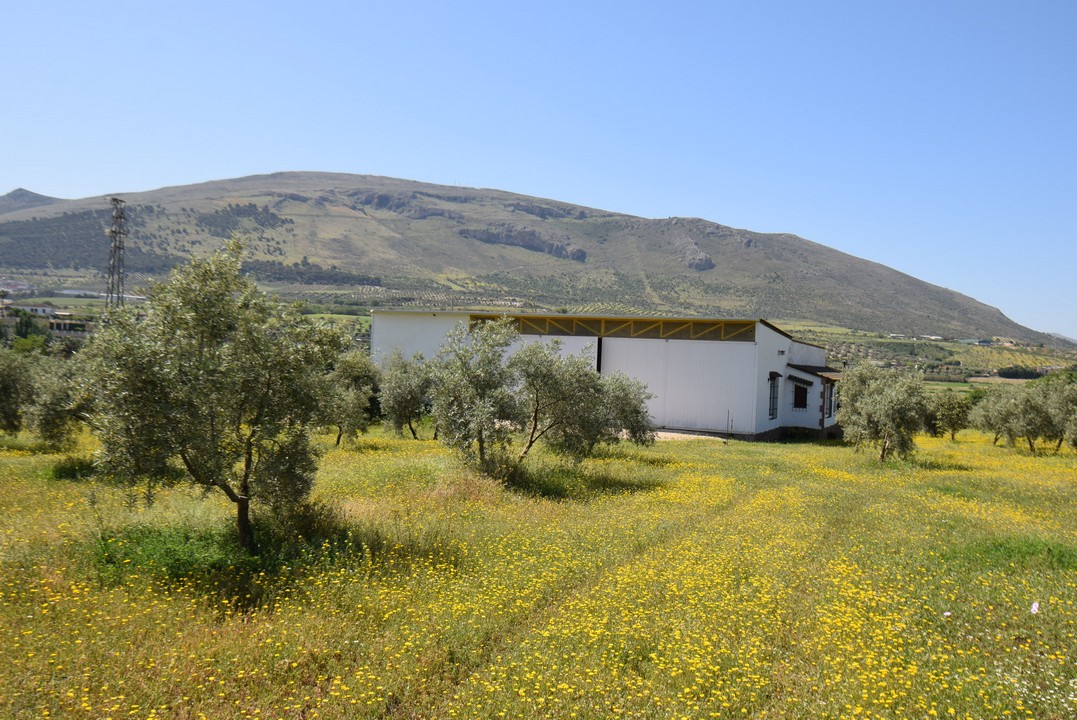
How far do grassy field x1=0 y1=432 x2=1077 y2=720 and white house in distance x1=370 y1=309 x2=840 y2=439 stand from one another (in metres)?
26.0

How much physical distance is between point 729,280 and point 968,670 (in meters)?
171

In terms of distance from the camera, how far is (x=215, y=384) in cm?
1064

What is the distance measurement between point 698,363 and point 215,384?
120 ft

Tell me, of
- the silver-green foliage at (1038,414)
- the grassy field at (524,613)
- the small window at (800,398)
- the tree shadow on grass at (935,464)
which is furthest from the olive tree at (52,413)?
the silver-green foliage at (1038,414)

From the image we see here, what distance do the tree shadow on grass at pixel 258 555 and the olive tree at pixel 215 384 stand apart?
59cm

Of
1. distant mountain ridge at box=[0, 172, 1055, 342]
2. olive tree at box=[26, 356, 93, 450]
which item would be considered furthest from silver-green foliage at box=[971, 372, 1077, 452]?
distant mountain ridge at box=[0, 172, 1055, 342]

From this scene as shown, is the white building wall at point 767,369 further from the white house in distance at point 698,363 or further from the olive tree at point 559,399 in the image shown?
the olive tree at point 559,399

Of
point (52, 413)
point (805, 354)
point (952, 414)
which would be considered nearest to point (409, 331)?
point (52, 413)

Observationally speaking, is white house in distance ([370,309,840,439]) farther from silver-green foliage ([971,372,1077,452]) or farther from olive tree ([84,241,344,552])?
olive tree ([84,241,344,552])

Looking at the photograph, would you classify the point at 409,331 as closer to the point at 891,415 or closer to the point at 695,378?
the point at 695,378

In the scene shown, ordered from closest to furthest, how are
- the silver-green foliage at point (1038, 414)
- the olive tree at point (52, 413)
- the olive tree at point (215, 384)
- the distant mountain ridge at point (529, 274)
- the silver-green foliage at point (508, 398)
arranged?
the olive tree at point (215, 384)
the silver-green foliage at point (508, 398)
the olive tree at point (52, 413)
the silver-green foliage at point (1038, 414)
the distant mountain ridge at point (529, 274)

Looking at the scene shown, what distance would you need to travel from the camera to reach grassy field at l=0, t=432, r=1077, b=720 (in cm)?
693

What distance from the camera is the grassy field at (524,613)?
6926mm

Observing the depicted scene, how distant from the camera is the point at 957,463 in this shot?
32.1 m
